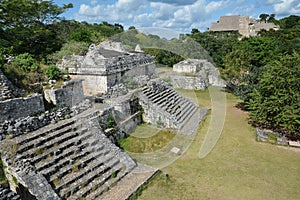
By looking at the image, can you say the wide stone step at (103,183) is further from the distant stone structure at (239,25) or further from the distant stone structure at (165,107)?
the distant stone structure at (239,25)

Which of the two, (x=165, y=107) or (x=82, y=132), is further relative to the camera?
(x=165, y=107)

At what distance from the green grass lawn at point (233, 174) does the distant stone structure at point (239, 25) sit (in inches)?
1674

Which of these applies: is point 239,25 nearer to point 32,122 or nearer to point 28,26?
point 28,26

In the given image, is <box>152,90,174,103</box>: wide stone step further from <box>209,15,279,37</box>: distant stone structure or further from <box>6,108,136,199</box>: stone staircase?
<box>209,15,279,37</box>: distant stone structure

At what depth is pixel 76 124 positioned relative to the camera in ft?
30.3

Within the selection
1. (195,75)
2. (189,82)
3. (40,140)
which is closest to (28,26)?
(40,140)

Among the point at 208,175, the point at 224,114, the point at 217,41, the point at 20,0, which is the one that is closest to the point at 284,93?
the point at 224,114

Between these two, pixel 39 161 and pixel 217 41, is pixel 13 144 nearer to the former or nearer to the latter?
pixel 39 161

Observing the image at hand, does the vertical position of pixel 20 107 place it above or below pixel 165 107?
above

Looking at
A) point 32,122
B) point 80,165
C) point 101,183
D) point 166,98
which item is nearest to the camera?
point 101,183

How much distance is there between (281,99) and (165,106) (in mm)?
6169

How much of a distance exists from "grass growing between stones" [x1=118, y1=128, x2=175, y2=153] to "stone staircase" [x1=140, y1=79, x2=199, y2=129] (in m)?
0.85

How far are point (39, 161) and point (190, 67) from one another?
20.3 m

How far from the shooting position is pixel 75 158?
26.1ft
